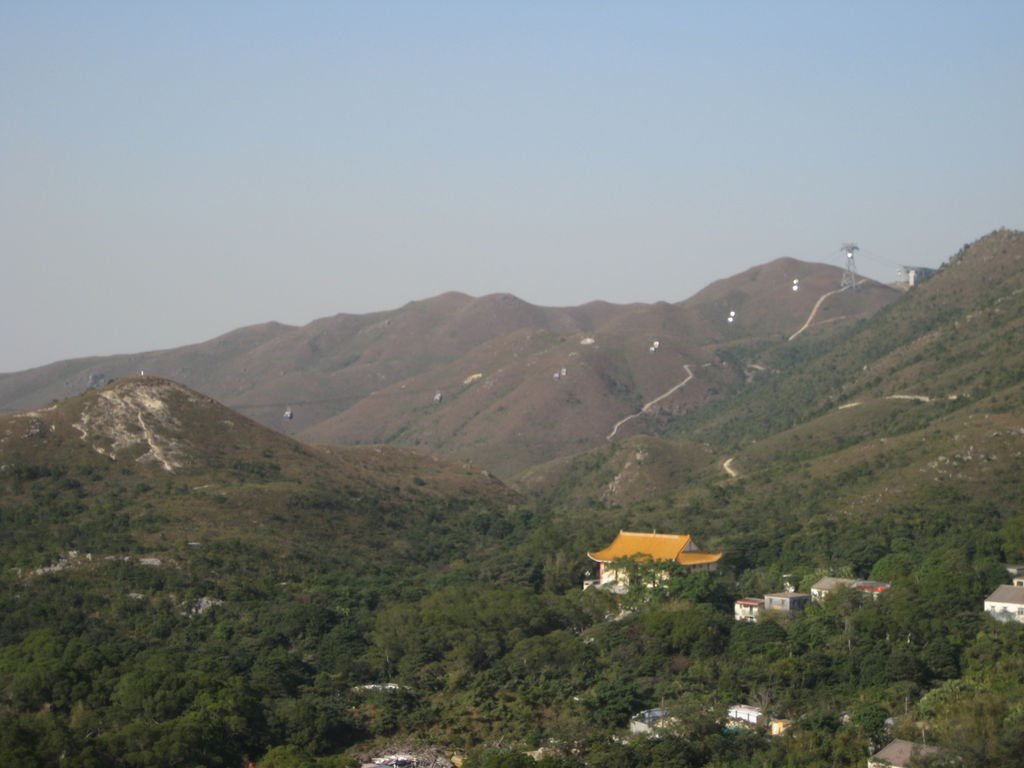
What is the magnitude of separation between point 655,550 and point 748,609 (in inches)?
309

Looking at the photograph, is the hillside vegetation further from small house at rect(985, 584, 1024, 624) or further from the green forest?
small house at rect(985, 584, 1024, 624)

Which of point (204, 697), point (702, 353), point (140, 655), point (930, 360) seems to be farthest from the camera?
point (702, 353)

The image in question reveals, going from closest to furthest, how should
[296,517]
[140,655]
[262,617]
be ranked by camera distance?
[140,655], [262,617], [296,517]

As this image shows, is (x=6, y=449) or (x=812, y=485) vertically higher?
(x=6, y=449)

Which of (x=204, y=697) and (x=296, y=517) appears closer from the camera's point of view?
(x=204, y=697)

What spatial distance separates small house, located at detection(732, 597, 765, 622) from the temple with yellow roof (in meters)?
4.66

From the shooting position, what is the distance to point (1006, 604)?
53.8 metres

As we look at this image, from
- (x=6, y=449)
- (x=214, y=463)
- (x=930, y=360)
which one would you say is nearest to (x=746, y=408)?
(x=930, y=360)

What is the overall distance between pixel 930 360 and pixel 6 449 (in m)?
61.0

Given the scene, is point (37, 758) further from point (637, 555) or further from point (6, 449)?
point (6, 449)

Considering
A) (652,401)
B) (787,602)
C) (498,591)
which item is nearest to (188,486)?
(498,591)

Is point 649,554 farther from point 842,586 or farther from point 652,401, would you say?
point 652,401

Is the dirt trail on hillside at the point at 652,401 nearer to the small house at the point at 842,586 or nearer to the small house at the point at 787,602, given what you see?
the small house at the point at 842,586

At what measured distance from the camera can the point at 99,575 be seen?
2416 inches
